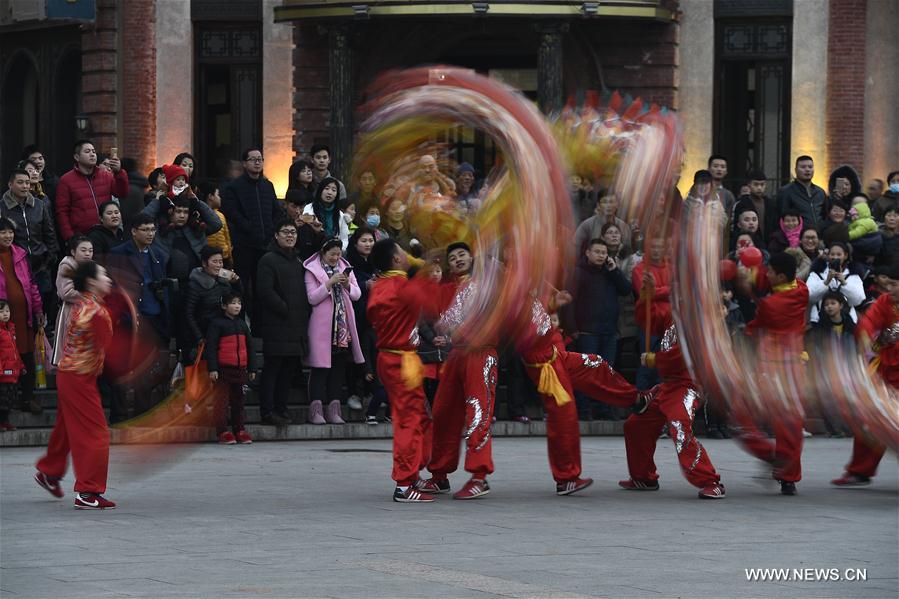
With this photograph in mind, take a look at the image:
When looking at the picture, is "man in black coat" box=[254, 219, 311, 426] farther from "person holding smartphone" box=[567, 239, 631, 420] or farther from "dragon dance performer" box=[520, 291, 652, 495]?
"dragon dance performer" box=[520, 291, 652, 495]

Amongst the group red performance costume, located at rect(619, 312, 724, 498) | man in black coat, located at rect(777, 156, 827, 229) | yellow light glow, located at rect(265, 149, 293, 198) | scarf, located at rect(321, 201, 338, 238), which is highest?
yellow light glow, located at rect(265, 149, 293, 198)

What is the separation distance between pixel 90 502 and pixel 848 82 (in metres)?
15.0

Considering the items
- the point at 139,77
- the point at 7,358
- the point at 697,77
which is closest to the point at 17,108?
the point at 139,77

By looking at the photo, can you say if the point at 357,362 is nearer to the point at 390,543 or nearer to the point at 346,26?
the point at 390,543

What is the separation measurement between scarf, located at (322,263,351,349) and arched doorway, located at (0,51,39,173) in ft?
39.5

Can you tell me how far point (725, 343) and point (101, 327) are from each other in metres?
4.02

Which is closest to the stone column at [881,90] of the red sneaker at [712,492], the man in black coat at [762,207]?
the man in black coat at [762,207]

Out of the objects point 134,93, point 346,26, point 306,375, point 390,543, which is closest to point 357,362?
point 306,375

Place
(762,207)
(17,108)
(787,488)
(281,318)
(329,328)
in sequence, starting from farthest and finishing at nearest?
(17,108) → (762,207) → (329,328) → (281,318) → (787,488)

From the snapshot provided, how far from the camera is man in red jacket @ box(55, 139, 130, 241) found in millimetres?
15969

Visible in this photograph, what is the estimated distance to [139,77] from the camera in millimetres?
24672

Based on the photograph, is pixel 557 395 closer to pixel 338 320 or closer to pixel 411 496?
pixel 411 496

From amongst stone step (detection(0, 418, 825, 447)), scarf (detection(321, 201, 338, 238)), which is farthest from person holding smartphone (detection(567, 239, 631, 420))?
scarf (detection(321, 201, 338, 238))

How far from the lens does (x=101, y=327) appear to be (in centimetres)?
1155
